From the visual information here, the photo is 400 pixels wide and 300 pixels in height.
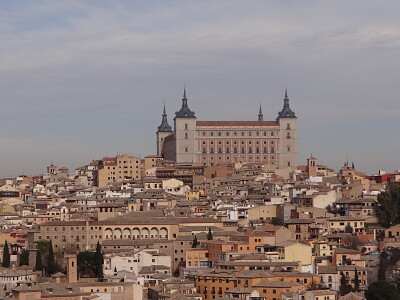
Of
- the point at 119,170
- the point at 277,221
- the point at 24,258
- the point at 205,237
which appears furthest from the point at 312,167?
the point at 24,258

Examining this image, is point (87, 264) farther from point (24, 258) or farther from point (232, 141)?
point (232, 141)

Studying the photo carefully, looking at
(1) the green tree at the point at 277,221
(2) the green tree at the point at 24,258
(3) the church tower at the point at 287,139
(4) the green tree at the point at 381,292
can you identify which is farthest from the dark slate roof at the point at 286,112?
(4) the green tree at the point at 381,292

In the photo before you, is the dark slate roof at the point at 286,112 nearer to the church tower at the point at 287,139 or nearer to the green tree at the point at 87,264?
the church tower at the point at 287,139

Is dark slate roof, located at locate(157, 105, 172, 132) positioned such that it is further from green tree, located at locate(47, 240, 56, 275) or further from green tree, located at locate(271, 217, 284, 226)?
green tree, located at locate(47, 240, 56, 275)

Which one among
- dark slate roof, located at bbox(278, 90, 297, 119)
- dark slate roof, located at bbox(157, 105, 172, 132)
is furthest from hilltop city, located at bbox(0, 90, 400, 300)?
dark slate roof, located at bbox(157, 105, 172, 132)

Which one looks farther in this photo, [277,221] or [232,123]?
[232,123]

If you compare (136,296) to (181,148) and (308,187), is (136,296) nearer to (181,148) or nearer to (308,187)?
(308,187)

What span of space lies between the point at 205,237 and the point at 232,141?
180 feet

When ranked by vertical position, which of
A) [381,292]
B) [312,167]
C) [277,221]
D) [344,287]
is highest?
[312,167]

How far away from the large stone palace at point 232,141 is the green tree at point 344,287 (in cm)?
6247

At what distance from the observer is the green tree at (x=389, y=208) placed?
66812 millimetres

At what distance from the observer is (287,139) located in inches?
4761

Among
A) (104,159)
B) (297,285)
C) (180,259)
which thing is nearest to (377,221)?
(180,259)

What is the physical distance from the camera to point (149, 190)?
85.5 metres
